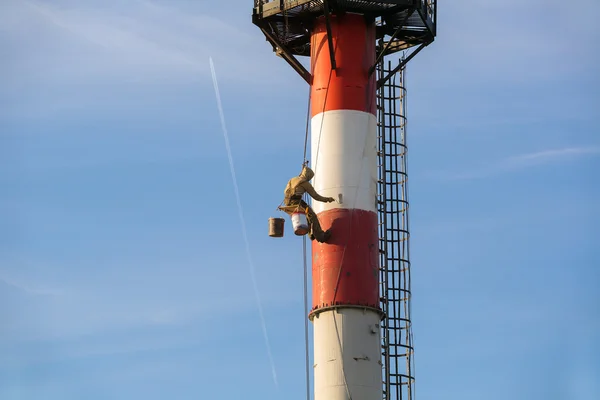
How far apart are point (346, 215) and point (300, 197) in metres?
1.62

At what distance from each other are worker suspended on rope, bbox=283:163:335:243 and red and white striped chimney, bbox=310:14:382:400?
0.50 m

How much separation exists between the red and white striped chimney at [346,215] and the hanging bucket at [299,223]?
98 cm

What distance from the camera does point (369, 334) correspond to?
136ft

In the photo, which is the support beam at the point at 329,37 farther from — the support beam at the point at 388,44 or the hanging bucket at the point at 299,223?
the hanging bucket at the point at 299,223

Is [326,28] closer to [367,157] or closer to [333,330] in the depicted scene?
[367,157]

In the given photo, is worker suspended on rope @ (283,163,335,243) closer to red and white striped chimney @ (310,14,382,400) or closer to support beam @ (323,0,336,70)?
red and white striped chimney @ (310,14,382,400)

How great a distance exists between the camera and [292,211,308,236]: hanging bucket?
41.6 metres

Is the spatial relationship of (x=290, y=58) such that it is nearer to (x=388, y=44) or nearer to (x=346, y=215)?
(x=388, y=44)

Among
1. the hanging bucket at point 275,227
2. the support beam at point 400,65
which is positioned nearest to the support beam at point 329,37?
the support beam at point 400,65

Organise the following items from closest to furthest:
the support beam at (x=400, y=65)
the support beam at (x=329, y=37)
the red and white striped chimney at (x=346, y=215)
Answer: the red and white striped chimney at (x=346, y=215) < the support beam at (x=329, y=37) < the support beam at (x=400, y=65)

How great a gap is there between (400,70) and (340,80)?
4.50 m

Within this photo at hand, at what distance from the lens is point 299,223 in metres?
41.6

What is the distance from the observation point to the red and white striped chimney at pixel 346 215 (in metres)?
41.1

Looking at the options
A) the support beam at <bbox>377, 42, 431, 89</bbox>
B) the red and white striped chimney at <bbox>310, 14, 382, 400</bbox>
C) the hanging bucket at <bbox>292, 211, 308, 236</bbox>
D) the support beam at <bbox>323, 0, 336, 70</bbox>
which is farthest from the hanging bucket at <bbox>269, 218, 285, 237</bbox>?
the support beam at <bbox>377, 42, 431, 89</bbox>
